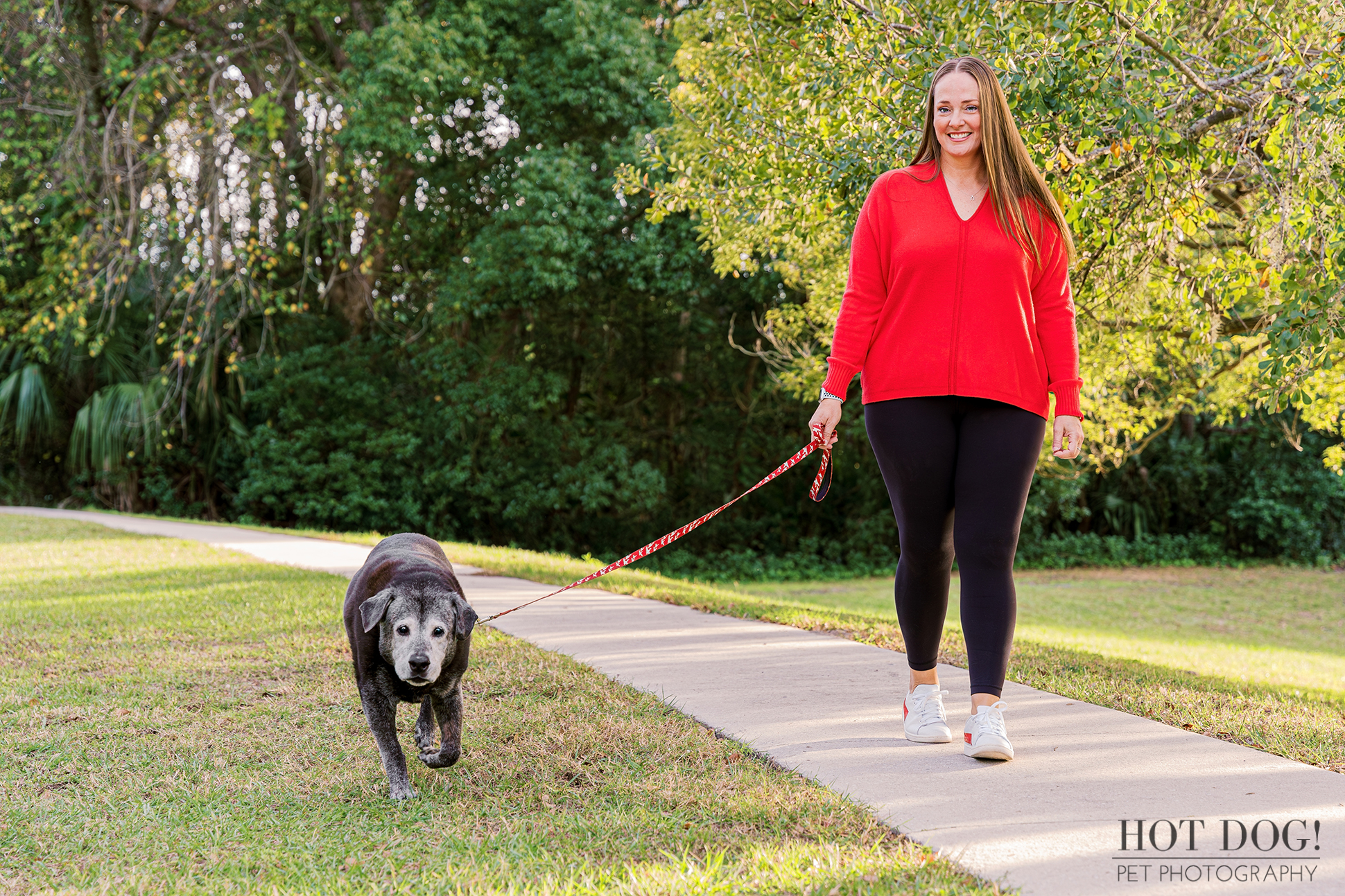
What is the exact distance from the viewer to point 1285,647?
10352mm

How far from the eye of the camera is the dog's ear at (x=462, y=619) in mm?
3119

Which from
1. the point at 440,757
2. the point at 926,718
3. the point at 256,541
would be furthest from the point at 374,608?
the point at 256,541

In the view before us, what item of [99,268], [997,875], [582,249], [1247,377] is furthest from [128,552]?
[1247,377]

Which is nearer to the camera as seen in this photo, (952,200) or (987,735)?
(987,735)

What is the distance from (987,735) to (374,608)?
1.85 metres

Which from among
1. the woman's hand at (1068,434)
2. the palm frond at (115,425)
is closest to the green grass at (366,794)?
the woman's hand at (1068,434)

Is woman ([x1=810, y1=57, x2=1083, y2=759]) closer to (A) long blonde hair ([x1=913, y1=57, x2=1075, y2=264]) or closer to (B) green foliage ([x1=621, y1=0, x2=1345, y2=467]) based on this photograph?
(A) long blonde hair ([x1=913, y1=57, x2=1075, y2=264])

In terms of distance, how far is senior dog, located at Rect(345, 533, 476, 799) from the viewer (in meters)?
2.98

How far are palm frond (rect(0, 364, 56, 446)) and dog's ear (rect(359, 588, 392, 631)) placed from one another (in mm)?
14884

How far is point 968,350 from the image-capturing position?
304cm

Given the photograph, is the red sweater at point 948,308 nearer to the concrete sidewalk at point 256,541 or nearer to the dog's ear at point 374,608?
the dog's ear at point 374,608

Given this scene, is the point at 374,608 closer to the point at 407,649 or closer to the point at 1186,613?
the point at 407,649

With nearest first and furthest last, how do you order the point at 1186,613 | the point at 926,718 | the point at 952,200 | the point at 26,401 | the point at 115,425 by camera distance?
the point at 952,200 < the point at 926,718 < the point at 1186,613 < the point at 115,425 < the point at 26,401

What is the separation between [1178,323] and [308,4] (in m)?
12.9
